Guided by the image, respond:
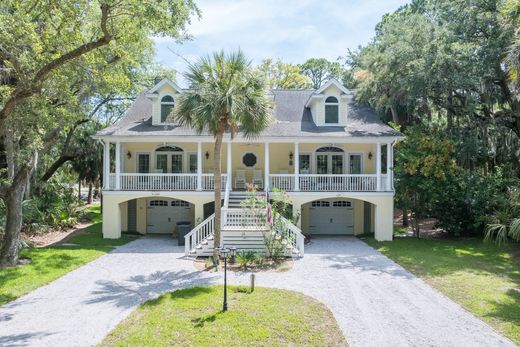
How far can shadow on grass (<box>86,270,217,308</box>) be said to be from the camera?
9391mm

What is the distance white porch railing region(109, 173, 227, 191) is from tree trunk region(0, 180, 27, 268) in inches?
210

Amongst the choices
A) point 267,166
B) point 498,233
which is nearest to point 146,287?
point 267,166

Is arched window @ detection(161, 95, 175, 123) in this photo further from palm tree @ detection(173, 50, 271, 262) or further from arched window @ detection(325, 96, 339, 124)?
arched window @ detection(325, 96, 339, 124)

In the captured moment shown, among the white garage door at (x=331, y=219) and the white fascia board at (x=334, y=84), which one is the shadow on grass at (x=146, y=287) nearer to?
the white garage door at (x=331, y=219)

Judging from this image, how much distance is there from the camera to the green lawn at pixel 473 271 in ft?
28.2

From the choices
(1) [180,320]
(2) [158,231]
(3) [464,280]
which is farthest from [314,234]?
(1) [180,320]

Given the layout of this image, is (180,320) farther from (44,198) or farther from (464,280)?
(44,198)

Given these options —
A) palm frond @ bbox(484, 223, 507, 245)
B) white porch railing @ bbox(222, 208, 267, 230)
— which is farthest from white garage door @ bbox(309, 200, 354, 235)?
palm frond @ bbox(484, 223, 507, 245)

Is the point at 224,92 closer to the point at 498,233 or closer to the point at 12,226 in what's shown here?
the point at 12,226

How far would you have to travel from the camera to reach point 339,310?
8781mm

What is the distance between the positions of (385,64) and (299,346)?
696 inches

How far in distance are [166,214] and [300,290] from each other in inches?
476

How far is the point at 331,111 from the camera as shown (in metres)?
19.6

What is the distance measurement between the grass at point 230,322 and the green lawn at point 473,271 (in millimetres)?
3640
